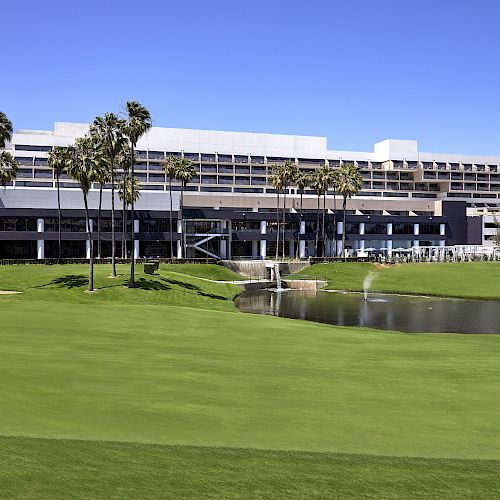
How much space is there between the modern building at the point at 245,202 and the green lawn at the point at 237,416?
5206 cm

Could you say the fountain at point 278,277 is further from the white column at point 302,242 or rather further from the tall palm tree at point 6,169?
the tall palm tree at point 6,169

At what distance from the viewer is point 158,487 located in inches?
408

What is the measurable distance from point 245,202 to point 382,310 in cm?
8206

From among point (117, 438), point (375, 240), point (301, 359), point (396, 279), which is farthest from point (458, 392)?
point (375, 240)

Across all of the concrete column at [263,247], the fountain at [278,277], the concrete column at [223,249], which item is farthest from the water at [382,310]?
the concrete column at [263,247]

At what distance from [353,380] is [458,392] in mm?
3427

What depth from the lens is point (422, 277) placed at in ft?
303

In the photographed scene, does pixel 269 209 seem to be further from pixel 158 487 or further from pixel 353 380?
pixel 158 487

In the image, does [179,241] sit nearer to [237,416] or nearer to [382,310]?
[382,310]

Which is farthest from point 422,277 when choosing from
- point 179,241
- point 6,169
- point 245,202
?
point 6,169

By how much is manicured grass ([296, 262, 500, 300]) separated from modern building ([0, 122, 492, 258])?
Result: 74.9 ft

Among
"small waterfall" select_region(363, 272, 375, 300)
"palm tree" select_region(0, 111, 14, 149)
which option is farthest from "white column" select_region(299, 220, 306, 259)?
"palm tree" select_region(0, 111, 14, 149)

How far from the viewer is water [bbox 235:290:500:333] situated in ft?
169

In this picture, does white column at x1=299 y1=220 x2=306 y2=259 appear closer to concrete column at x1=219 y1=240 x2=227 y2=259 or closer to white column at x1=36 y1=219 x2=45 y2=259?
concrete column at x1=219 y1=240 x2=227 y2=259
